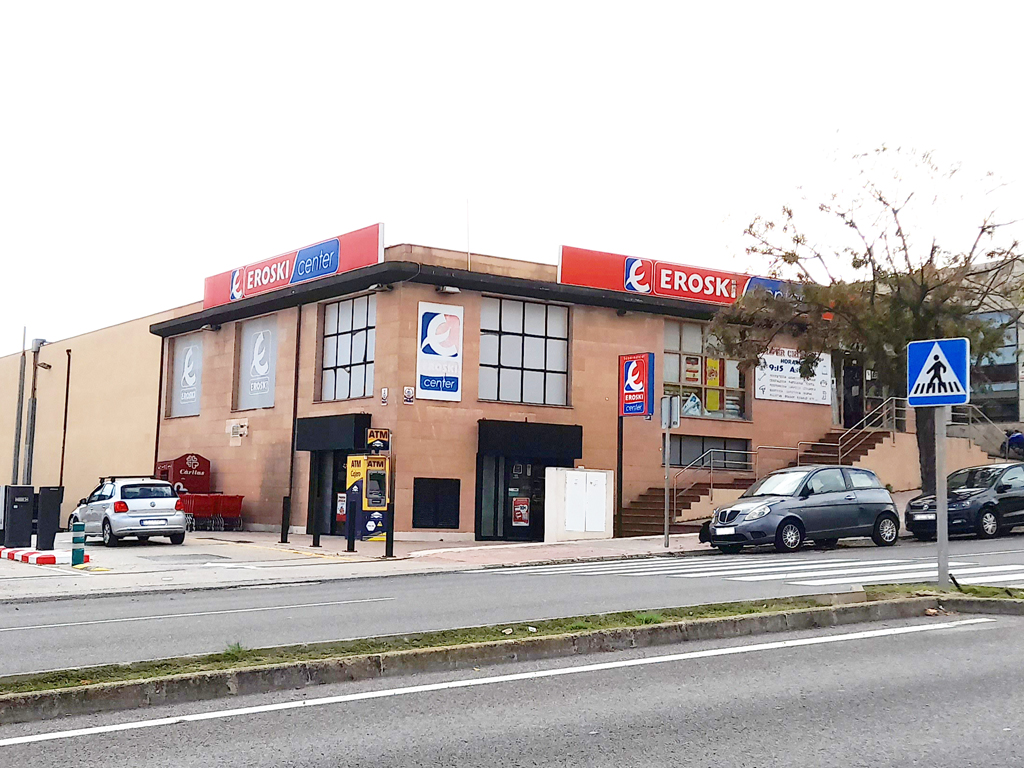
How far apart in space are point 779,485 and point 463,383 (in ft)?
33.2

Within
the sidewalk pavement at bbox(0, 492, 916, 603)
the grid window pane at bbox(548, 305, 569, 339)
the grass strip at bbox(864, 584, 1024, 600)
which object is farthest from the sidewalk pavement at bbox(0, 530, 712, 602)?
the grass strip at bbox(864, 584, 1024, 600)

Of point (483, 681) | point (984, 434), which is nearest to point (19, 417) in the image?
point (984, 434)

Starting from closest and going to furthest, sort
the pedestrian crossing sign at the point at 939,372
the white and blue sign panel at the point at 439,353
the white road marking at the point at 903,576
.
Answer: the pedestrian crossing sign at the point at 939,372, the white road marking at the point at 903,576, the white and blue sign panel at the point at 439,353

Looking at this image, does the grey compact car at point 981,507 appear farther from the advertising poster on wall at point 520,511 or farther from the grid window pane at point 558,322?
the grid window pane at point 558,322

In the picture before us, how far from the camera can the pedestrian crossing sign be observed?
11727 millimetres

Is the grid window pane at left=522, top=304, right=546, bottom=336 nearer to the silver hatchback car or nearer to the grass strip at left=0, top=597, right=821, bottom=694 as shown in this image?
the silver hatchback car

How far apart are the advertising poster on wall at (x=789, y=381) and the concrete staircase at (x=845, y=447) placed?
4.40 ft

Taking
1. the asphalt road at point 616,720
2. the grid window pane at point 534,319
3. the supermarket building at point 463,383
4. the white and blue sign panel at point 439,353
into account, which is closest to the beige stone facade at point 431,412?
the supermarket building at point 463,383

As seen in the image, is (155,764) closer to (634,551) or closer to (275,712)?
(275,712)

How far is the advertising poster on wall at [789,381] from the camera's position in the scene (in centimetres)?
3422

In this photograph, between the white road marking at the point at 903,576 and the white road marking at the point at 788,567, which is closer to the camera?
the white road marking at the point at 903,576

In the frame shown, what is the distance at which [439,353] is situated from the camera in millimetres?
28938

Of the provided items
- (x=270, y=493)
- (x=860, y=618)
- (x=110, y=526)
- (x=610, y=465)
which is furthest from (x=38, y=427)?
(x=860, y=618)

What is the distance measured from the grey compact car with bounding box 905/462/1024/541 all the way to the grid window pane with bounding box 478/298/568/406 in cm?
1064
